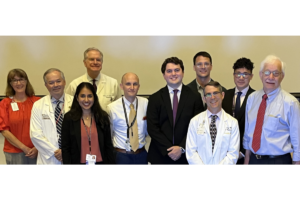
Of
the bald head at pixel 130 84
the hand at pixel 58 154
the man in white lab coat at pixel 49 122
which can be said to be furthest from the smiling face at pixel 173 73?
the hand at pixel 58 154

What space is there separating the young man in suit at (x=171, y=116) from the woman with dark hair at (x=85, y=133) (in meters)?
0.51

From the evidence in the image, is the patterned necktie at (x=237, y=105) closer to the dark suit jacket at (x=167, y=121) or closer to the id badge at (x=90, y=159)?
the dark suit jacket at (x=167, y=121)

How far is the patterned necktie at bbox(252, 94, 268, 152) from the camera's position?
2869mm

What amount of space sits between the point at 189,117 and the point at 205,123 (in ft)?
0.89

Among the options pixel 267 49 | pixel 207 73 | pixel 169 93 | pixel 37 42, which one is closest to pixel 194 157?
pixel 169 93

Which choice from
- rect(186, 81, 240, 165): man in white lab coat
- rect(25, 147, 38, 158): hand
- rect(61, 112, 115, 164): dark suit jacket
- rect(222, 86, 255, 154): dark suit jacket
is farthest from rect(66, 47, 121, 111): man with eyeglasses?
rect(222, 86, 255, 154): dark suit jacket

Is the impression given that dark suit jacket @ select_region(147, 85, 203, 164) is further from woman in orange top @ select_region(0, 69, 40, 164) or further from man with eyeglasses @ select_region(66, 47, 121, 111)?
woman in orange top @ select_region(0, 69, 40, 164)

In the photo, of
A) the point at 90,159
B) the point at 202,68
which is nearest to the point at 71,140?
the point at 90,159

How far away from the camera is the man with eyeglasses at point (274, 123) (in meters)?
2.79

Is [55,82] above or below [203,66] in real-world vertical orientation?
below

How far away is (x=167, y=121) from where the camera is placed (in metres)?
3.19

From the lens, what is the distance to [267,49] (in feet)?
16.7

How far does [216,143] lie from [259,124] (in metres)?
0.48

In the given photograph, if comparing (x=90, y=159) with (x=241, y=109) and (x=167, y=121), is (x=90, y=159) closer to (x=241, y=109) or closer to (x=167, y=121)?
(x=167, y=121)
